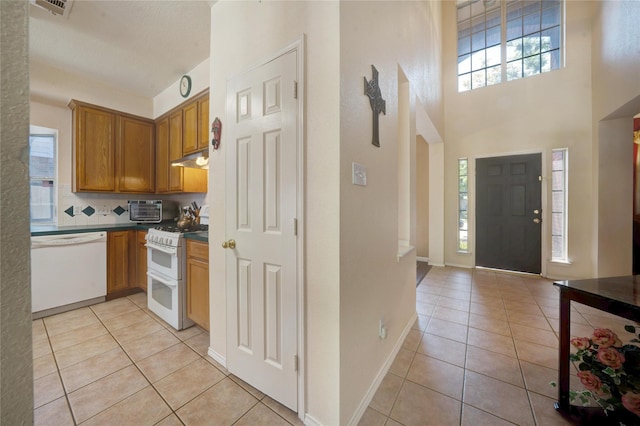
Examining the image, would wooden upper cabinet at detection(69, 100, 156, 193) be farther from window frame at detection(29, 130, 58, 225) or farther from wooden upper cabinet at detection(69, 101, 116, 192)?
window frame at detection(29, 130, 58, 225)

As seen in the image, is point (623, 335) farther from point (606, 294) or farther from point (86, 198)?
point (86, 198)

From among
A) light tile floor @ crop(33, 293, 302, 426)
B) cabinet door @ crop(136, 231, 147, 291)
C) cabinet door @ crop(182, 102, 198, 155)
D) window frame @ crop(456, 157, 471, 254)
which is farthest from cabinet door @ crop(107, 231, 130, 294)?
window frame @ crop(456, 157, 471, 254)

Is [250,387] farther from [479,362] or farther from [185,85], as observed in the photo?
[185,85]

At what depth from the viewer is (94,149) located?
120 inches

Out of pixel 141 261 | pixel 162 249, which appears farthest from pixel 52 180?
pixel 162 249

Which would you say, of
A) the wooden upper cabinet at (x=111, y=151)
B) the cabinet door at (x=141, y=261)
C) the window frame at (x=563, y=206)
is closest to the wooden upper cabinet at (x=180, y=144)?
the wooden upper cabinet at (x=111, y=151)

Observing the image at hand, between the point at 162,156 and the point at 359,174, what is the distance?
127 inches

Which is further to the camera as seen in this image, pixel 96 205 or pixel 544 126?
pixel 544 126

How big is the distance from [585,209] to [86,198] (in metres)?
6.94

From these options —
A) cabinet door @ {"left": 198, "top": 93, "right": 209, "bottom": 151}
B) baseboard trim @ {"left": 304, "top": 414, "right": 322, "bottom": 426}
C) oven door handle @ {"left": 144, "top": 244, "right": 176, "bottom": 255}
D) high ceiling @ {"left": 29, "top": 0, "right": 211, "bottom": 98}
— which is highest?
high ceiling @ {"left": 29, "top": 0, "right": 211, "bottom": 98}

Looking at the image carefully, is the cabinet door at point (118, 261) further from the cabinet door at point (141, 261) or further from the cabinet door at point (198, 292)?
the cabinet door at point (198, 292)

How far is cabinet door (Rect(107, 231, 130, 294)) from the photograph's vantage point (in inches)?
119

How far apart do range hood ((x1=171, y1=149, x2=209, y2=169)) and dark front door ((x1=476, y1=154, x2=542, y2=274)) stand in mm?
4313

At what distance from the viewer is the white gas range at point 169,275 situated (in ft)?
7.42
